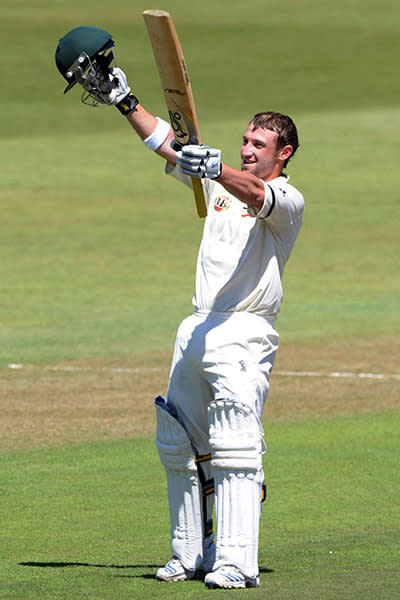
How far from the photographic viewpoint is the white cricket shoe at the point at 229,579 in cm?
580

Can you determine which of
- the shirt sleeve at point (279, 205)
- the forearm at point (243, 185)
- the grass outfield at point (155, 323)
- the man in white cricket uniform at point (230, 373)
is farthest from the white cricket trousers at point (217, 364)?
the grass outfield at point (155, 323)

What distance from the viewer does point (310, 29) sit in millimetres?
49219

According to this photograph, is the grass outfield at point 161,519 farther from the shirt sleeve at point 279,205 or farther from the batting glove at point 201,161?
the batting glove at point 201,161

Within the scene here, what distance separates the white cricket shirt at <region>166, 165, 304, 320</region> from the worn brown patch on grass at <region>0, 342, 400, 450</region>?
12.2 ft

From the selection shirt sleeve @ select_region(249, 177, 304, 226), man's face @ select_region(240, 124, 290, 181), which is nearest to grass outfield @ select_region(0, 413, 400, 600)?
shirt sleeve @ select_region(249, 177, 304, 226)

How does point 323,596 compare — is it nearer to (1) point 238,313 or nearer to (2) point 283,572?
(2) point 283,572

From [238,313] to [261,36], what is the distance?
43106mm

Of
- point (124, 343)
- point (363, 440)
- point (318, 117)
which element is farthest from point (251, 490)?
point (318, 117)

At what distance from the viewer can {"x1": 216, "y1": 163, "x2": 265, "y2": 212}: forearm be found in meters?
5.70

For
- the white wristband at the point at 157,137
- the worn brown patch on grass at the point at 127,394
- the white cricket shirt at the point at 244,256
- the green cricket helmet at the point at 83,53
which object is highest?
the green cricket helmet at the point at 83,53

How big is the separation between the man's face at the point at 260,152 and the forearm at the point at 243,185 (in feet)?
1.33

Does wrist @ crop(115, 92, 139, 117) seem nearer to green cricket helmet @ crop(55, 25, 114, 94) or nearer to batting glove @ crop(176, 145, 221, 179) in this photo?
green cricket helmet @ crop(55, 25, 114, 94)

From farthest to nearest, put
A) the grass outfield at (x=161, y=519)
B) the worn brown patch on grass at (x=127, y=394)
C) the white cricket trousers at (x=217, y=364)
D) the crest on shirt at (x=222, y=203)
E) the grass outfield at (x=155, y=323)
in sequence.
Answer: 1. the worn brown patch on grass at (x=127, y=394)
2. the grass outfield at (x=155, y=323)
3. the crest on shirt at (x=222, y=203)
4. the white cricket trousers at (x=217, y=364)
5. the grass outfield at (x=161, y=519)

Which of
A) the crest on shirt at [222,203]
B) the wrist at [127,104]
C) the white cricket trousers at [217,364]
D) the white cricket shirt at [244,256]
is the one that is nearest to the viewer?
the white cricket trousers at [217,364]
